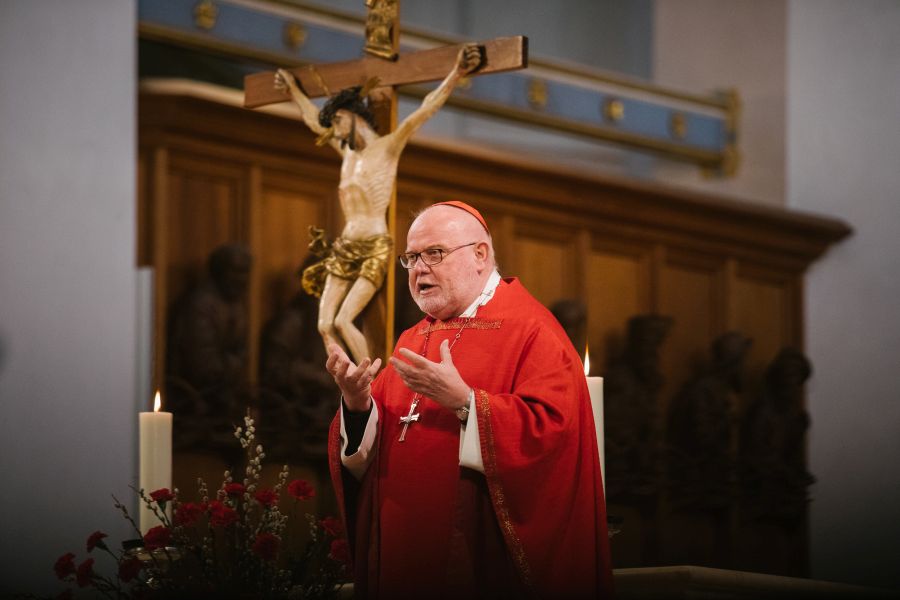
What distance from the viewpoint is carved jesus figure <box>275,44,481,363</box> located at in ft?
14.5

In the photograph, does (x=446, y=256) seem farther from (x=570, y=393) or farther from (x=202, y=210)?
(x=202, y=210)

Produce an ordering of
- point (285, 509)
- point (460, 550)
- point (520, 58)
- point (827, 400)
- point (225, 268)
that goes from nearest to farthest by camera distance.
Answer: point (460, 550) < point (520, 58) < point (285, 509) < point (225, 268) < point (827, 400)

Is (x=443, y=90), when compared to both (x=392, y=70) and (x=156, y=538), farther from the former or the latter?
(x=156, y=538)

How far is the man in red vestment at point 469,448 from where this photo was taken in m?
3.42

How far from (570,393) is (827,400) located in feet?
21.0

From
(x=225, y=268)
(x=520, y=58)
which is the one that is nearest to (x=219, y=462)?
(x=225, y=268)

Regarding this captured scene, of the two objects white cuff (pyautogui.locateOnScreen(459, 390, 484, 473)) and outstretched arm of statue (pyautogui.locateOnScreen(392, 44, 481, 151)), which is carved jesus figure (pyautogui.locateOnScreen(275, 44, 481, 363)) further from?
white cuff (pyautogui.locateOnScreen(459, 390, 484, 473))

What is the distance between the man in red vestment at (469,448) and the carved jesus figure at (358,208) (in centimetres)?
54

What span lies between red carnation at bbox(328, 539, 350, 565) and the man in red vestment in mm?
78

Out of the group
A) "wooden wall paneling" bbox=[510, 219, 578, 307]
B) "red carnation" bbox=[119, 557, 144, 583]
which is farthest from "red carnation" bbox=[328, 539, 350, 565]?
"wooden wall paneling" bbox=[510, 219, 578, 307]

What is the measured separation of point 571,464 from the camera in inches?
138

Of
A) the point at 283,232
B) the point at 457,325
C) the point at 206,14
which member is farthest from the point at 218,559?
the point at 206,14

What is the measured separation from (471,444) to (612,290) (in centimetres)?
559

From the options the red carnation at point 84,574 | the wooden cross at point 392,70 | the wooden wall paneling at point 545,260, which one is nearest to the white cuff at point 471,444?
the red carnation at point 84,574
